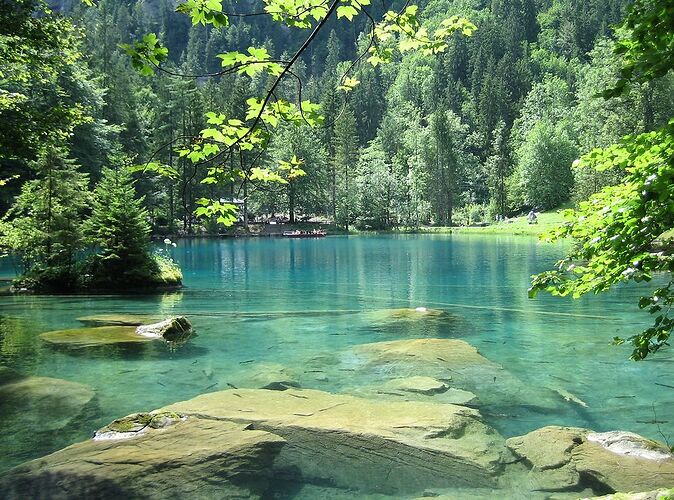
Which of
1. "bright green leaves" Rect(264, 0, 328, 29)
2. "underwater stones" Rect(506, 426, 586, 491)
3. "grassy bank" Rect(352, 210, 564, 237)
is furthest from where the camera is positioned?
"grassy bank" Rect(352, 210, 564, 237)

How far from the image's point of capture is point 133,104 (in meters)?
75.4

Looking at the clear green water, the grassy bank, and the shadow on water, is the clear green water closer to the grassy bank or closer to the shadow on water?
the shadow on water

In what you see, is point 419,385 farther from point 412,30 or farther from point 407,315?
point 407,315

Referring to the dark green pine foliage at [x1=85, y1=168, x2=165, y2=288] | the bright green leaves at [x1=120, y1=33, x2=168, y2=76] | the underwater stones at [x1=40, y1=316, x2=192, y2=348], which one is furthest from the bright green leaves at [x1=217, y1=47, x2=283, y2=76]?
the dark green pine foliage at [x1=85, y1=168, x2=165, y2=288]

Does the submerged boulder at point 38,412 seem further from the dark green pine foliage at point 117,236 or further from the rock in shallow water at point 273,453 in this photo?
the dark green pine foliage at point 117,236

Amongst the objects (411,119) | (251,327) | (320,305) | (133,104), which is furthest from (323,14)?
(411,119)

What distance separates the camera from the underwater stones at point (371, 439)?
622cm

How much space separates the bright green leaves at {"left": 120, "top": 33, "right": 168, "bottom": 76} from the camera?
10.7ft

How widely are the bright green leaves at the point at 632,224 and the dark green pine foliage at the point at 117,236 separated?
863 inches

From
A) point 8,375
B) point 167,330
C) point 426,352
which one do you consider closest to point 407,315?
point 426,352

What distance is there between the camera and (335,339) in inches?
560

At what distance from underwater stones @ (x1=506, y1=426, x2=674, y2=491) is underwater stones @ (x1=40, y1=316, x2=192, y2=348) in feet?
32.2

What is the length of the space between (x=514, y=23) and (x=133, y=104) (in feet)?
392

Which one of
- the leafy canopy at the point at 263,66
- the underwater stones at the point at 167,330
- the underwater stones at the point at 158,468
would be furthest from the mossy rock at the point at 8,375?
the leafy canopy at the point at 263,66
